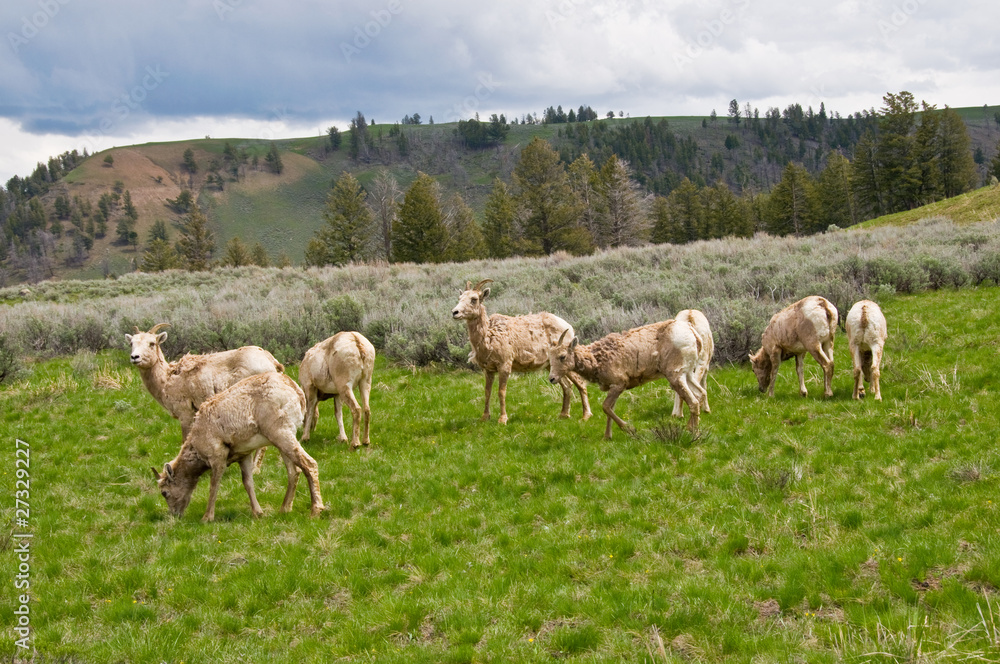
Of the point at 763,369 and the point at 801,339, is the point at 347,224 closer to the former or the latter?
the point at 763,369

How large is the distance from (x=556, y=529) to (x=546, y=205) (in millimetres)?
45296

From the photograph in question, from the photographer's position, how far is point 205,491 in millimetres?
8312

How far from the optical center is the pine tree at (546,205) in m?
49.8

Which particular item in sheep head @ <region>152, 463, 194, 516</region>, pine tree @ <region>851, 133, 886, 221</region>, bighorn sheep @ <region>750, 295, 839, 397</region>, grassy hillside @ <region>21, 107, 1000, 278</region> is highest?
grassy hillside @ <region>21, 107, 1000, 278</region>

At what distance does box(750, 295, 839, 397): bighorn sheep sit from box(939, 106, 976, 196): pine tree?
71.0 metres

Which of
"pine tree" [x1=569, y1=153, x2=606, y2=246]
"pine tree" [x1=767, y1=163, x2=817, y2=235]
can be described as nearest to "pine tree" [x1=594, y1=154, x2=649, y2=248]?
"pine tree" [x1=569, y1=153, x2=606, y2=246]

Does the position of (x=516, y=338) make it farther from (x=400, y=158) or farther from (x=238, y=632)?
(x=400, y=158)

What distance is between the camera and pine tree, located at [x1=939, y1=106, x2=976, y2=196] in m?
65.9

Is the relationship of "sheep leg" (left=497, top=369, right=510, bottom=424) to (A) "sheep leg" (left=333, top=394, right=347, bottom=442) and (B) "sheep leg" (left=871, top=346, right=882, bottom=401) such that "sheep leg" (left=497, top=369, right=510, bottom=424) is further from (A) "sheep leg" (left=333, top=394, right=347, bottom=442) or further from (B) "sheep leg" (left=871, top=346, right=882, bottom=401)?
(B) "sheep leg" (left=871, top=346, right=882, bottom=401)

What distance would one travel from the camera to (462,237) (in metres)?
57.5

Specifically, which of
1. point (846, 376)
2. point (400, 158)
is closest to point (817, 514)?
point (846, 376)

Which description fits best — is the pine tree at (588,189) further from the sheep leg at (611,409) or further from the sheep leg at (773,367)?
the sheep leg at (611,409)

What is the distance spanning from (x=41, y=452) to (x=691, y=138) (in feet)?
641

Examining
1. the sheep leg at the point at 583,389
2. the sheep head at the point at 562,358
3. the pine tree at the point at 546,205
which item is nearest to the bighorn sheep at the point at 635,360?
the sheep head at the point at 562,358
